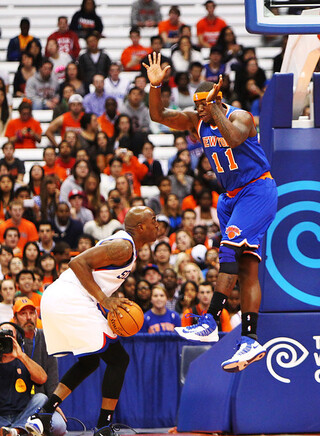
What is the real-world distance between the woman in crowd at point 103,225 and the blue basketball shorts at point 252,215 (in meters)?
5.08

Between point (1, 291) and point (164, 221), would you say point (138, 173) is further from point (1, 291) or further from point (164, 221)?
point (1, 291)

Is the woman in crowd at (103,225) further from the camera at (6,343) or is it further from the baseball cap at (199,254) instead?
the camera at (6,343)

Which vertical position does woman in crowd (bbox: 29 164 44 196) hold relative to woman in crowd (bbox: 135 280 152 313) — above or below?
above

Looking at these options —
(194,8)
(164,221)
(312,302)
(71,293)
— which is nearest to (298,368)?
(312,302)

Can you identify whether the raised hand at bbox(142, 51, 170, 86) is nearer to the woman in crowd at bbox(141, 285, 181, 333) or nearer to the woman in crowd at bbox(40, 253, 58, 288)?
the woman in crowd at bbox(141, 285, 181, 333)

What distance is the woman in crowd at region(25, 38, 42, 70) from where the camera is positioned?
51.5ft

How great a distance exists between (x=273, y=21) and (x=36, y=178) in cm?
666

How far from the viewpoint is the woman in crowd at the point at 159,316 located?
1009 cm

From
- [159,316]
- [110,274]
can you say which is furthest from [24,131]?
[110,274]

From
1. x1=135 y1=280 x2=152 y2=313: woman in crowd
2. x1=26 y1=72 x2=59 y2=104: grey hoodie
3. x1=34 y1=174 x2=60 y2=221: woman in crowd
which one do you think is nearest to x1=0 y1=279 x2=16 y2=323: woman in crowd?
x1=135 y1=280 x2=152 y2=313: woman in crowd

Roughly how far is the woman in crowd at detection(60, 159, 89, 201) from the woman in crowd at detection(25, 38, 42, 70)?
365 cm

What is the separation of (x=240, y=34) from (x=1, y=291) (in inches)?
373

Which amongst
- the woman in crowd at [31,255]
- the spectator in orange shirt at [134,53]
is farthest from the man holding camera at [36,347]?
the spectator in orange shirt at [134,53]

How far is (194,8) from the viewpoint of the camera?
18.2 m
